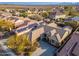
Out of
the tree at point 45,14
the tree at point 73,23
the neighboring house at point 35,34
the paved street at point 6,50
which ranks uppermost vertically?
the tree at point 45,14

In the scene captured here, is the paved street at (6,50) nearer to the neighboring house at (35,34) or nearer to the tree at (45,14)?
the neighboring house at (35,34)

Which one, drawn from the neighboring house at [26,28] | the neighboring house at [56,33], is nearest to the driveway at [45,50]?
the neighboring house at [56,33]

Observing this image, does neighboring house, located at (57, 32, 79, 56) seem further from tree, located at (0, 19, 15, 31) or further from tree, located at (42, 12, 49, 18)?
tree, located at (0, 19, 15, 31)

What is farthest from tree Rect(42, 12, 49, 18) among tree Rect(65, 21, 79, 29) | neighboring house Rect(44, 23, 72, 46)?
tree Rect(65, 21, 79, 29)

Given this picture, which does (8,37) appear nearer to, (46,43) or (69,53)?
Answer: (46,43)

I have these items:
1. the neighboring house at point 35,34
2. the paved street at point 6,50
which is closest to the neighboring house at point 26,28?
the neighboring house at point 35,34

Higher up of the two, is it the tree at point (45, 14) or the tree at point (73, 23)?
the tree at point (45, 14)
